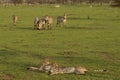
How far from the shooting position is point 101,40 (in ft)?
77.4

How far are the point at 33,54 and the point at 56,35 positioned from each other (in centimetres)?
811

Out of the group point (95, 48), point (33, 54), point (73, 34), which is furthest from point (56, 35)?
point (33, 54)

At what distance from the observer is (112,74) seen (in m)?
14.0

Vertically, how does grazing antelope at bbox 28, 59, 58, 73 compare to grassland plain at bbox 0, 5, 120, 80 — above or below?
above

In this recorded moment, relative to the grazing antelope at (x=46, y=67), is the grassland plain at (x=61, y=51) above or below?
below

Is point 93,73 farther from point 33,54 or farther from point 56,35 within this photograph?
point 56,35

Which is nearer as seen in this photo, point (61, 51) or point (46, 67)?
point (46, 67)

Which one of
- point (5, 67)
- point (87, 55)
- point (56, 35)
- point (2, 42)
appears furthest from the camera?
point (56, 35)

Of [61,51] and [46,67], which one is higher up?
[46,67]

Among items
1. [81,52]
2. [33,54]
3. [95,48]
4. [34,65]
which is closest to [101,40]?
[95,48]

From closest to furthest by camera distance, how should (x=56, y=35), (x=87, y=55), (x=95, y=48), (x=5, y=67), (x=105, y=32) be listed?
(x=5, y=67), (x=87, y=55), (x=95, y=48), (x=56, y=35), (x=105, y=32)

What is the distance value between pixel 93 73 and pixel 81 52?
4.84m

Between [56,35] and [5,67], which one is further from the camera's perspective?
[56,35]

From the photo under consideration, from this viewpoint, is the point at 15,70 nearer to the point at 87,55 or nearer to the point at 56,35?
the point at 87,55
